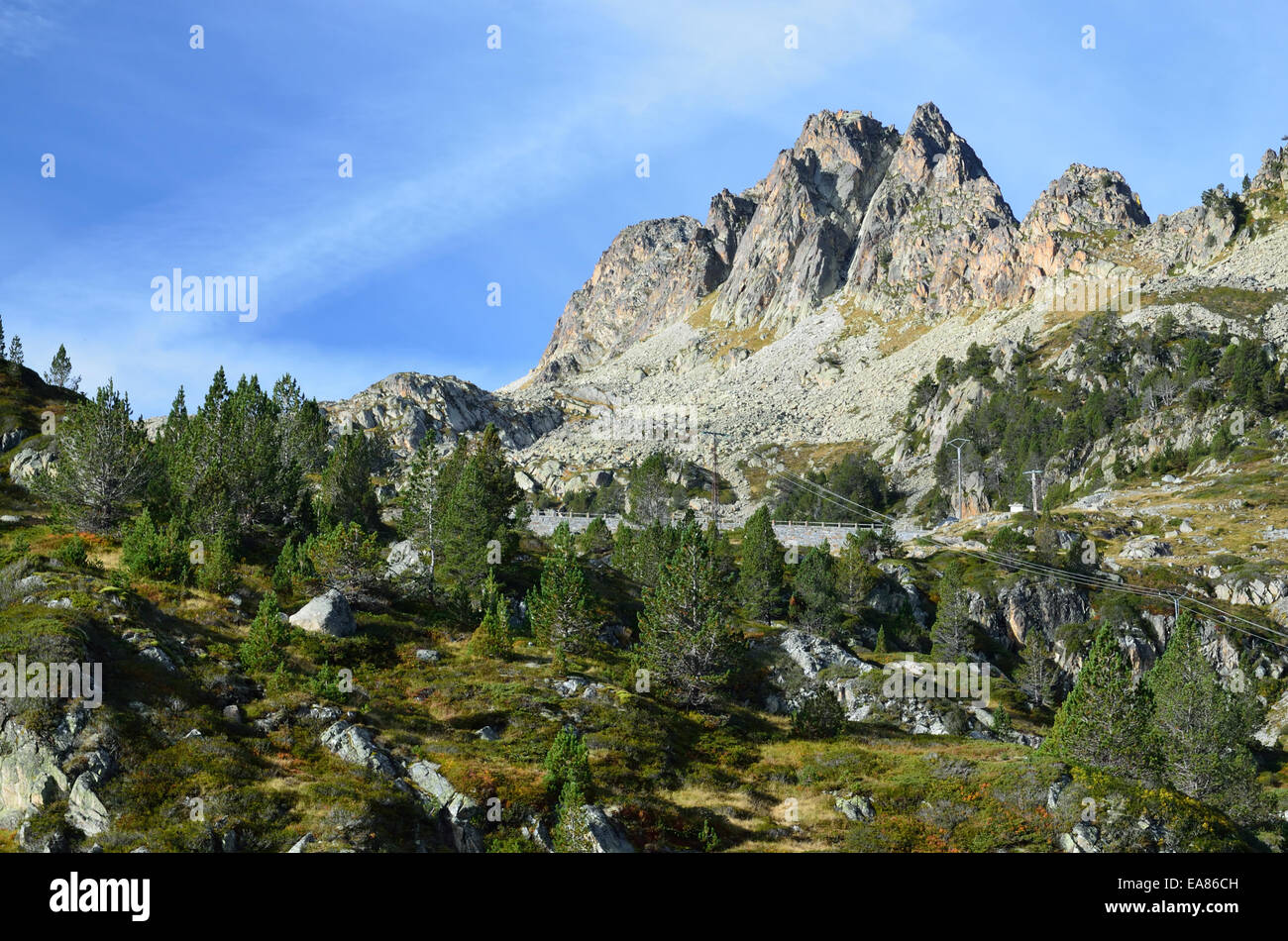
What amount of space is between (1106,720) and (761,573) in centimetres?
2926

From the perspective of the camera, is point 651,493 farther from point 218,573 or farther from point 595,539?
point 218,573

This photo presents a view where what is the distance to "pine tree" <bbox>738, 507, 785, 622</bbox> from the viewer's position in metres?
62.3

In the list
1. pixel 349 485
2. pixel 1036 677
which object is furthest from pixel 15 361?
pixel 1036 677

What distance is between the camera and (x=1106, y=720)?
119 ft

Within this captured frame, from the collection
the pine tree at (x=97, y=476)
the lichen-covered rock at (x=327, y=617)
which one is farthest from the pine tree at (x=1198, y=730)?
the pine tree at (x=97, y=476)

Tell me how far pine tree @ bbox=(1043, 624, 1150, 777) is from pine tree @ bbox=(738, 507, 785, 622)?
85.6ft

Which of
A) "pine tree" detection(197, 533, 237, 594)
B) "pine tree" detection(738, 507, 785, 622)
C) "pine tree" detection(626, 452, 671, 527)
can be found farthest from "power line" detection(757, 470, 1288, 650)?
"pine tree" detection(197, 533, 237, 594)

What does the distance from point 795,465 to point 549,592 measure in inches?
4652

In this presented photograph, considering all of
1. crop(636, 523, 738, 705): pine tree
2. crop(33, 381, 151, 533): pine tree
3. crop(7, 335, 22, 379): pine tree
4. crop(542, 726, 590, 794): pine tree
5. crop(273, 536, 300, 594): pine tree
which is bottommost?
crop(542, 726, 590, 794): pine tree

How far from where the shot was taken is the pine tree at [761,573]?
62263 millimetres

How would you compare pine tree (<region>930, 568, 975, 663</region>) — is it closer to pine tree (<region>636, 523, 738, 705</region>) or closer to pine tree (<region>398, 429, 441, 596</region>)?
pine tree (<region>636, 523, 738, 705</region>)

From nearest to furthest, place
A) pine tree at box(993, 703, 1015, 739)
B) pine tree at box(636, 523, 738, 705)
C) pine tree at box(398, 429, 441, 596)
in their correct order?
pine tree at box(636, 523, 738, 705) → pine tree at box(993, 703, 1015, 739) → pine tree at box(398, 429, 441, 596)

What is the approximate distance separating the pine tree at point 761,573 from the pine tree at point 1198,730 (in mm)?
24878

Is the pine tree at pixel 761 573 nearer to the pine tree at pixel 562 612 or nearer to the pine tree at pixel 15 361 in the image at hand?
the pine tree at pixel 562 612
